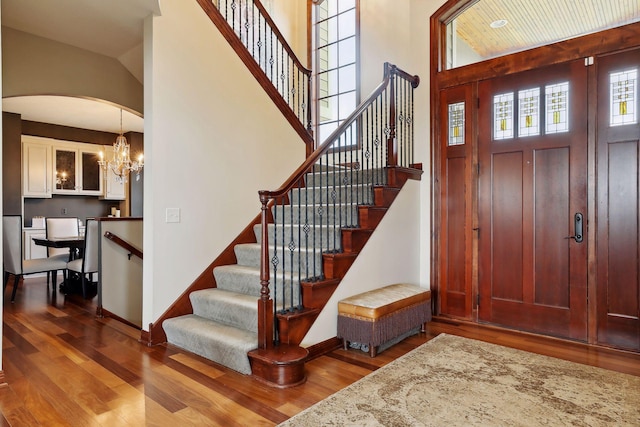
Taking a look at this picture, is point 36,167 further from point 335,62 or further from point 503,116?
point 503,116

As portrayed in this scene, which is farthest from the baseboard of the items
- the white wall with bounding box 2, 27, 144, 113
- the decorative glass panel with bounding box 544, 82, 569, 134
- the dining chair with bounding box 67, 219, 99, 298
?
the white wall with bounding box 2, 27, 144, 113

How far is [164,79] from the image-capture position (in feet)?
11.1

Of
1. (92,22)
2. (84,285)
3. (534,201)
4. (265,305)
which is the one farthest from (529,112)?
(84,285)

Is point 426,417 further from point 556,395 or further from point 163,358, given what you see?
point 163,358

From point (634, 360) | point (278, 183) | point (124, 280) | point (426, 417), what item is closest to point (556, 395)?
point (426, 417)

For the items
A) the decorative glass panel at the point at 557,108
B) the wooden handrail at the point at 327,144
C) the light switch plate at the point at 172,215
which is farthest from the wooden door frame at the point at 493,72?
the light switch plate at the point at 172,215

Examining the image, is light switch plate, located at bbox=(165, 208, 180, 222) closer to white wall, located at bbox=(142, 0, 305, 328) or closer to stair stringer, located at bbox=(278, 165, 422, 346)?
white wall, located at bbox=(142, 0, 305, 328)

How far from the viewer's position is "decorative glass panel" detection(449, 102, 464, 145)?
4129 mm

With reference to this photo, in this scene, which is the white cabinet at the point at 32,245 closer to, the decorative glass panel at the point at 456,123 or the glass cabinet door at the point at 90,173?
the glass cabinet door at the point at 90,173

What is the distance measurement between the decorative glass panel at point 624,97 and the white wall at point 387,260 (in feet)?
6.16

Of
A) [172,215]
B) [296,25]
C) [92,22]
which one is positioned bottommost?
[172,215]

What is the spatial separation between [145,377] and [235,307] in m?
0.81

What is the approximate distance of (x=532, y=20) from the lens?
374cm

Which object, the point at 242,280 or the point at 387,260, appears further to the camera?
the point at 387,260
